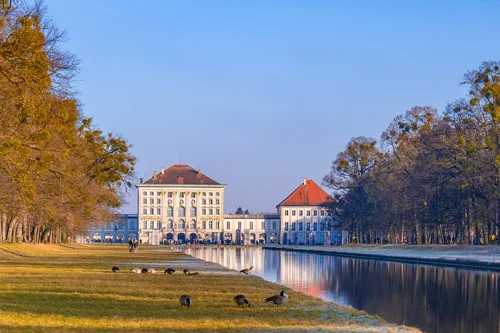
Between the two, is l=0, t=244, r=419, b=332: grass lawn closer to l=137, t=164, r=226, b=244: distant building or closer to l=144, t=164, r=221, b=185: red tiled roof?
l=137, t=164, r=226, b=244: distant building

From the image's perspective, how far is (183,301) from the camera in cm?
1798

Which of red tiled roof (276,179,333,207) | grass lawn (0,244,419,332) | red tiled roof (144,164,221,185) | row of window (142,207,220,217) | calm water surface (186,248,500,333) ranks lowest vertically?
calm water surface (186,248,500,333)

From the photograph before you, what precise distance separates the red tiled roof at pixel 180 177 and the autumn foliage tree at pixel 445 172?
82.7 m

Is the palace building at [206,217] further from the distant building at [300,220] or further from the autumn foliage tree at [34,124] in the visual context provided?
the autumn foliage tree at [34,124]

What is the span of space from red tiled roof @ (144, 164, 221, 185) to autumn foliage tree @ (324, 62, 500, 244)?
82650 mm

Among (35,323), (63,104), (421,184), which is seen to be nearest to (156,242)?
(421,184)

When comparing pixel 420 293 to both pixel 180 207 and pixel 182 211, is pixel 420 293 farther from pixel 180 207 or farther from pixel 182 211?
pixel 182 211

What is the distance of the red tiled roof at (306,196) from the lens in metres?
166

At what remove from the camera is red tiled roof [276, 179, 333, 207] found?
16562 centimetres

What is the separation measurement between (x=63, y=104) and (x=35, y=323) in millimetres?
12964

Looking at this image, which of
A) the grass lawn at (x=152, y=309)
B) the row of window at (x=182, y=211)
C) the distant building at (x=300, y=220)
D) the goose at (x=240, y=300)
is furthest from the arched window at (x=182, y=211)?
the goose at (x=240, y=300)

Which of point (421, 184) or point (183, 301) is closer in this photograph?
point (183, 301)

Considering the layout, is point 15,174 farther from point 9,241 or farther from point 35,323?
point 9,241

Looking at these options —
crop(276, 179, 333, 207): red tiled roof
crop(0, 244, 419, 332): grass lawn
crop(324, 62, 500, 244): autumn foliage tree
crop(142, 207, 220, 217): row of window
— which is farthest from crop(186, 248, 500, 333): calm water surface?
crop(142, 207, 220, 217): row of window
